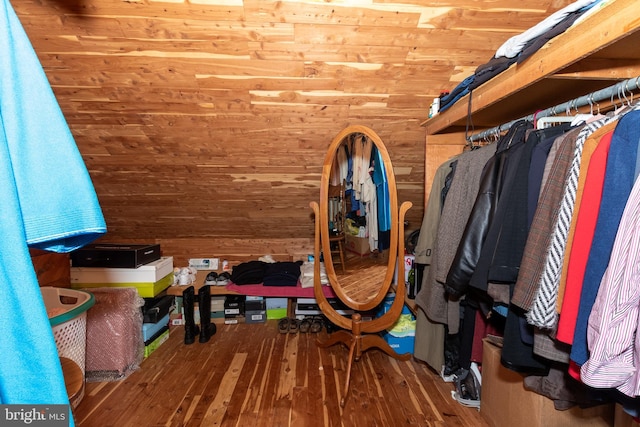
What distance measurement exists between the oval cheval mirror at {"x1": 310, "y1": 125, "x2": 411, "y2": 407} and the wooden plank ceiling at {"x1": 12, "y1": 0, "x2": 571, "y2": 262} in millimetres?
302

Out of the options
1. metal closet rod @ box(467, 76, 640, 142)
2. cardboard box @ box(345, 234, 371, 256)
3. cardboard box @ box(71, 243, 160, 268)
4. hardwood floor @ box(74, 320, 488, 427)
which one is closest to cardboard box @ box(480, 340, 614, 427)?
hardwood floor @ box(74, 320, 488, 427)

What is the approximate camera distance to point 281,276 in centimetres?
278

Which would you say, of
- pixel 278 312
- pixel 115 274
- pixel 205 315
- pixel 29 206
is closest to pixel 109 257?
pixel 115 274

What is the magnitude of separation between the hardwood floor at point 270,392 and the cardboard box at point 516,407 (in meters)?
0.17

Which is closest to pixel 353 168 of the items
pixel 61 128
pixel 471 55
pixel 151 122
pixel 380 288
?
pixel 380 288

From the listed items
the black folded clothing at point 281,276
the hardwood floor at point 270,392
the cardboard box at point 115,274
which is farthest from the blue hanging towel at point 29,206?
the black folded clothing at point 281,276

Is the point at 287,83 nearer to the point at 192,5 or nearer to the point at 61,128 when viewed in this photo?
the point at 192,5

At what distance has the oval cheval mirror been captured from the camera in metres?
1.91

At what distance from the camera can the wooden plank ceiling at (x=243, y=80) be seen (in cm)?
156

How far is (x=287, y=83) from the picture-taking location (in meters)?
1.91

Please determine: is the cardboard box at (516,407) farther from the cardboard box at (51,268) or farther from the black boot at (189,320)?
the cardboard box at (51,268)

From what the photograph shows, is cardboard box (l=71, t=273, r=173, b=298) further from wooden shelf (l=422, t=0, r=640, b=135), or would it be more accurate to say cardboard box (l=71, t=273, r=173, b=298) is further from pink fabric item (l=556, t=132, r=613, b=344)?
pink fabric item (l=556, t=132, r=613, b=344)

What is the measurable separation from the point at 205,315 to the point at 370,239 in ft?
5.26

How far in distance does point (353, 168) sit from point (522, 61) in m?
1.05
